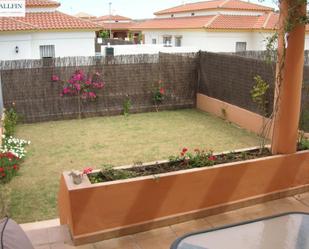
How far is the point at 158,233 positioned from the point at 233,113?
6.92 meters

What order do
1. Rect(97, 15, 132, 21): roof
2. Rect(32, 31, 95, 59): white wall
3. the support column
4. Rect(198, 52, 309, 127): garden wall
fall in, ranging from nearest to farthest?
the support column → Rect(198, 52, 309, 127): garden wall → Rect(32, 31, 95, 59): white wall → Rect(97, 15, 132, 21): roof

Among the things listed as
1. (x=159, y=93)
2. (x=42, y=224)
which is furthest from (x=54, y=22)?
(x=42, y=224)

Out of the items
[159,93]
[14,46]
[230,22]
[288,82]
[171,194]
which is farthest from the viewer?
[230,22]

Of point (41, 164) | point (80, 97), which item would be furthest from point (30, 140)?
point (80, 97)

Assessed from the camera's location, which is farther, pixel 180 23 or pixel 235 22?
pixel 180 23

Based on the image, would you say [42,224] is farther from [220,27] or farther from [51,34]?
[220,27]

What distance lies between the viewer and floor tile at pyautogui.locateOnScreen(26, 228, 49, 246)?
3930mm

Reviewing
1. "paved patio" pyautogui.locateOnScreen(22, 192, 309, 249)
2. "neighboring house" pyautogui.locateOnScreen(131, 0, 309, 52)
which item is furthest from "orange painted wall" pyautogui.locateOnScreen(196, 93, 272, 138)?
"neighboring house" pyautogui.locateOnScreen(131, 0, 309, 52)

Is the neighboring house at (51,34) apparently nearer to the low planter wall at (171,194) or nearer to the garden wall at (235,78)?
the garden wall at (235,78)

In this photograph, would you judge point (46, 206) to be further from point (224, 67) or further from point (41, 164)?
point (224, 67)

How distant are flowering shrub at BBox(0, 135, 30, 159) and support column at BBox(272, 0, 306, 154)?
16.6 feet

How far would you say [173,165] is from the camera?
4.56 meters

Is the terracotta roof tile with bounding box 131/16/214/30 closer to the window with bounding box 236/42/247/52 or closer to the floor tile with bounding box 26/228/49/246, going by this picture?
the window with bounding box 236/42/247/52

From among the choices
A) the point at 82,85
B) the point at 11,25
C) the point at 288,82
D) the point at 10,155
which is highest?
the point at 11,25
